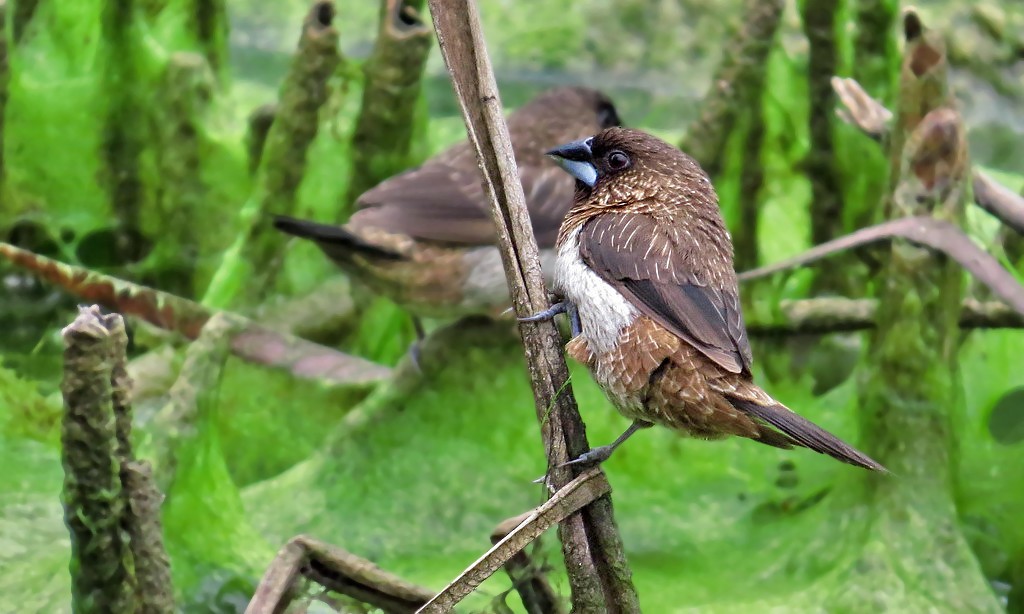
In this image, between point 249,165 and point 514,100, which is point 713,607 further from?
point 514,100

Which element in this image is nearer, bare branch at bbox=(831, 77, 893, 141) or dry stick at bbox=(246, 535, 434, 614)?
dry stick at bbox=(246, 535, 434, 614)

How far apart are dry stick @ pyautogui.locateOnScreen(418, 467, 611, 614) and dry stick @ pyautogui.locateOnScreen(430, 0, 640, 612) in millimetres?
24

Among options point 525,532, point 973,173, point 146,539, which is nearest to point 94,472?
point 146,539

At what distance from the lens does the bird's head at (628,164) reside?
2463mm

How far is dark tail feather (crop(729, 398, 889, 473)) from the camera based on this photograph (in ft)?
5.70

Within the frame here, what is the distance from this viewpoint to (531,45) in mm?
5773

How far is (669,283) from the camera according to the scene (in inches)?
85.0

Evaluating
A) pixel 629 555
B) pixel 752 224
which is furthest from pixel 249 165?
pixel 629 555

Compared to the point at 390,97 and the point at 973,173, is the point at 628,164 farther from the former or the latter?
the point at 390,97

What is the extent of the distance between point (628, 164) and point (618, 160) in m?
0.02

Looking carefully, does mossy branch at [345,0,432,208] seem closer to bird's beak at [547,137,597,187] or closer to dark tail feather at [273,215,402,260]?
dark tail feather at [273,215,402,260]

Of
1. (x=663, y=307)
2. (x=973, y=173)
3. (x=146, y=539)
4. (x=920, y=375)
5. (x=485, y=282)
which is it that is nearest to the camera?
(x=146, y=539)

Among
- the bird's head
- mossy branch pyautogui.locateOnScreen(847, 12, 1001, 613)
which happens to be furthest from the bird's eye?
mossy branch pyautogui.locateOnScreen(847, 12, 1001, 613)

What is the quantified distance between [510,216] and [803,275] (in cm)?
215
